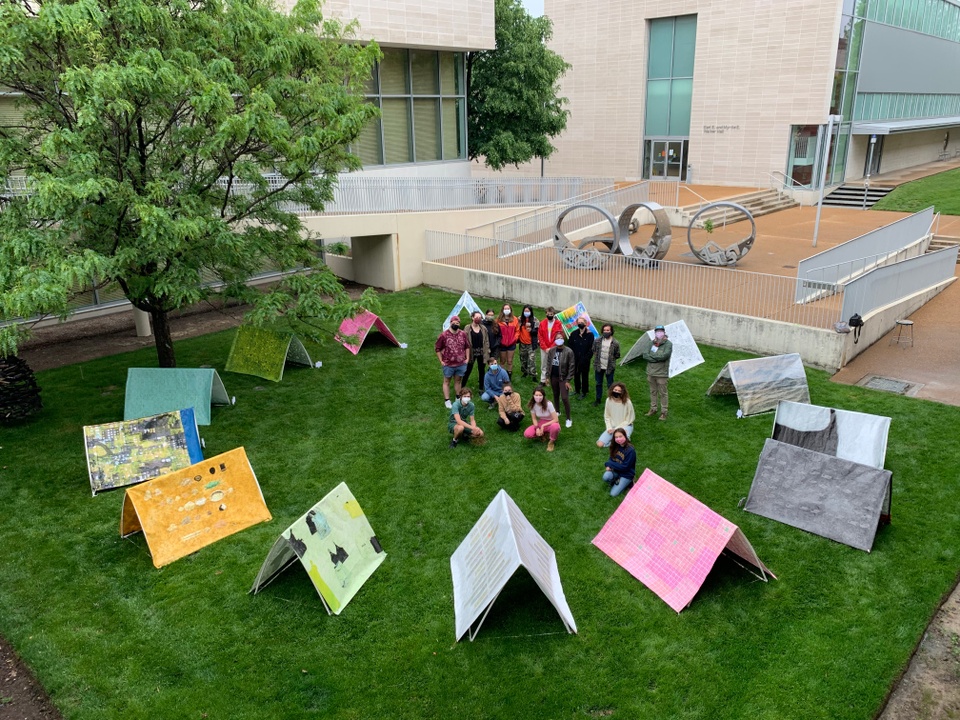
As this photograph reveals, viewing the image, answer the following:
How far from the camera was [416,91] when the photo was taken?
25.2 meters

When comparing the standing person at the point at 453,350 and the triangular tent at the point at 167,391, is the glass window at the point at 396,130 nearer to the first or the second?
the standing person at the point at 453,350

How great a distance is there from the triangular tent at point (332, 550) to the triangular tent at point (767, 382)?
6484 millimetres

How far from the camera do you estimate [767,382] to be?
11.4 m

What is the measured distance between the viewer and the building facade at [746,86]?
97.0ft

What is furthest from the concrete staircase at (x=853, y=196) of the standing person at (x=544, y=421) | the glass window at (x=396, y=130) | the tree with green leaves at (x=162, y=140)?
the tree with green leaves at (x=162, y=140)

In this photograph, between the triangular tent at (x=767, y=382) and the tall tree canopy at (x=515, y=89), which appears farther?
the tall tree canopy at (x=515, y=89)

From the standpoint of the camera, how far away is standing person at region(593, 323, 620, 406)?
448 inches

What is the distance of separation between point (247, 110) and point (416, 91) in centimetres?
1682

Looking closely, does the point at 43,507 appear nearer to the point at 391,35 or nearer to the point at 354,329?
the point at 354,329

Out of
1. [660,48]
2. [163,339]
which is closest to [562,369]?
[163,339]

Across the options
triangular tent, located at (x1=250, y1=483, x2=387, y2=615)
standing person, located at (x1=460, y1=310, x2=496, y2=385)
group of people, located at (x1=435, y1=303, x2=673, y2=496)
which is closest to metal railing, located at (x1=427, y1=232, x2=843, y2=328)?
group of people, located at (x1=435, y1=303, x2=673, y2=496)

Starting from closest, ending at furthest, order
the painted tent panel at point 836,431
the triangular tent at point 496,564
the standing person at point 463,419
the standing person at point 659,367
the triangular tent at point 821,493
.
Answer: the triangular tent at point 496,564, the triangular tent at point 821,493, the painted tent panel at point 836,431, the standing person at point 463,419, the standing person at point 659,367

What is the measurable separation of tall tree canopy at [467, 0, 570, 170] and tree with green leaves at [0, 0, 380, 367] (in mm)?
14732

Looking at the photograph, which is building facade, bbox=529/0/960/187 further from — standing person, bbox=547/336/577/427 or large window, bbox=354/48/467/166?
standing person, bbox=547/336/577/427
